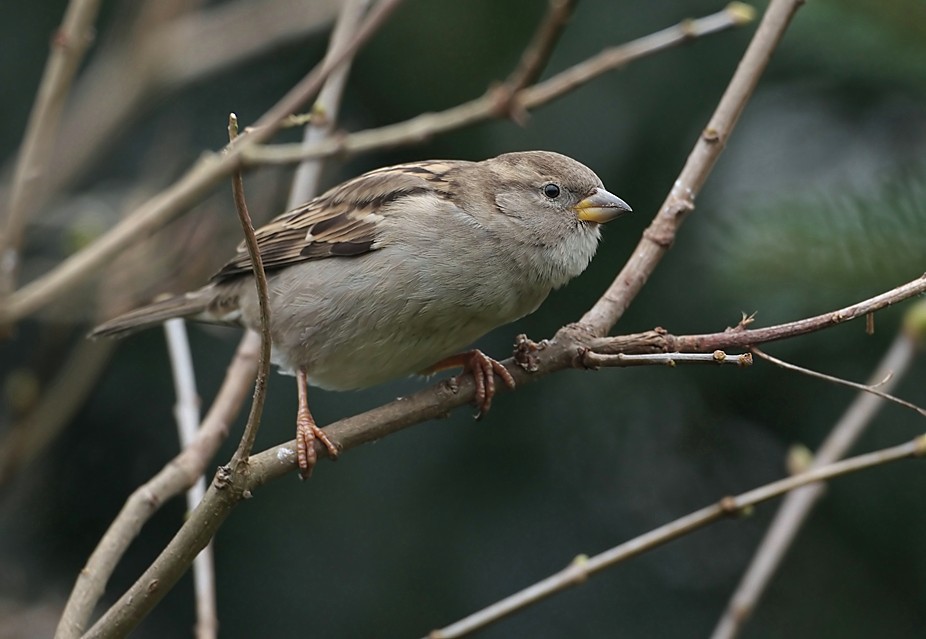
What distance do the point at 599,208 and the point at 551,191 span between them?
0.16m

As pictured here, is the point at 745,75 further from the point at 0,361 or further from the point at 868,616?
the point at 0,361

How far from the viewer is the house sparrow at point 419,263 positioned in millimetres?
3096

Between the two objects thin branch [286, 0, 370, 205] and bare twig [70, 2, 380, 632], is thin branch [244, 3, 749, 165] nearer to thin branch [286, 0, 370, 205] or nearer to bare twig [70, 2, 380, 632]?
bare twig [70, 2, 380, 632]

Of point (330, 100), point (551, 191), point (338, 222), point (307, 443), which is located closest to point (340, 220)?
point (338, 222)

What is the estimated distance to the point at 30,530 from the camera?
4945 millimetres

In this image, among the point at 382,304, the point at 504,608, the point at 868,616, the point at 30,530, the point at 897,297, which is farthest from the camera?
the point at 30,530

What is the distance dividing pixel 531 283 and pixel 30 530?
285 cm

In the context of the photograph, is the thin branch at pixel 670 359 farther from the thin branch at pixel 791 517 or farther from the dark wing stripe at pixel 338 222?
the dark wing stripe at pixel 338 222

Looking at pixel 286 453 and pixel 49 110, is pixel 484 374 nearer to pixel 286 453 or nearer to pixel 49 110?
pixel 286 453

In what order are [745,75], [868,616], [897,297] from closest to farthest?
[897,297] < [745,75] < [868,616]

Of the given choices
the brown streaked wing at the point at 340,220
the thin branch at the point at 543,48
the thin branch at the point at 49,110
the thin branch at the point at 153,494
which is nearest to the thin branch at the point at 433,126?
the thin branch at the point at 543,48

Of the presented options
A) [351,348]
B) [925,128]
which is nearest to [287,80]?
[351,348]

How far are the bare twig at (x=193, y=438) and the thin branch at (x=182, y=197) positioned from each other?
0.51 metres

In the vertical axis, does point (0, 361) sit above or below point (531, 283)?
above
